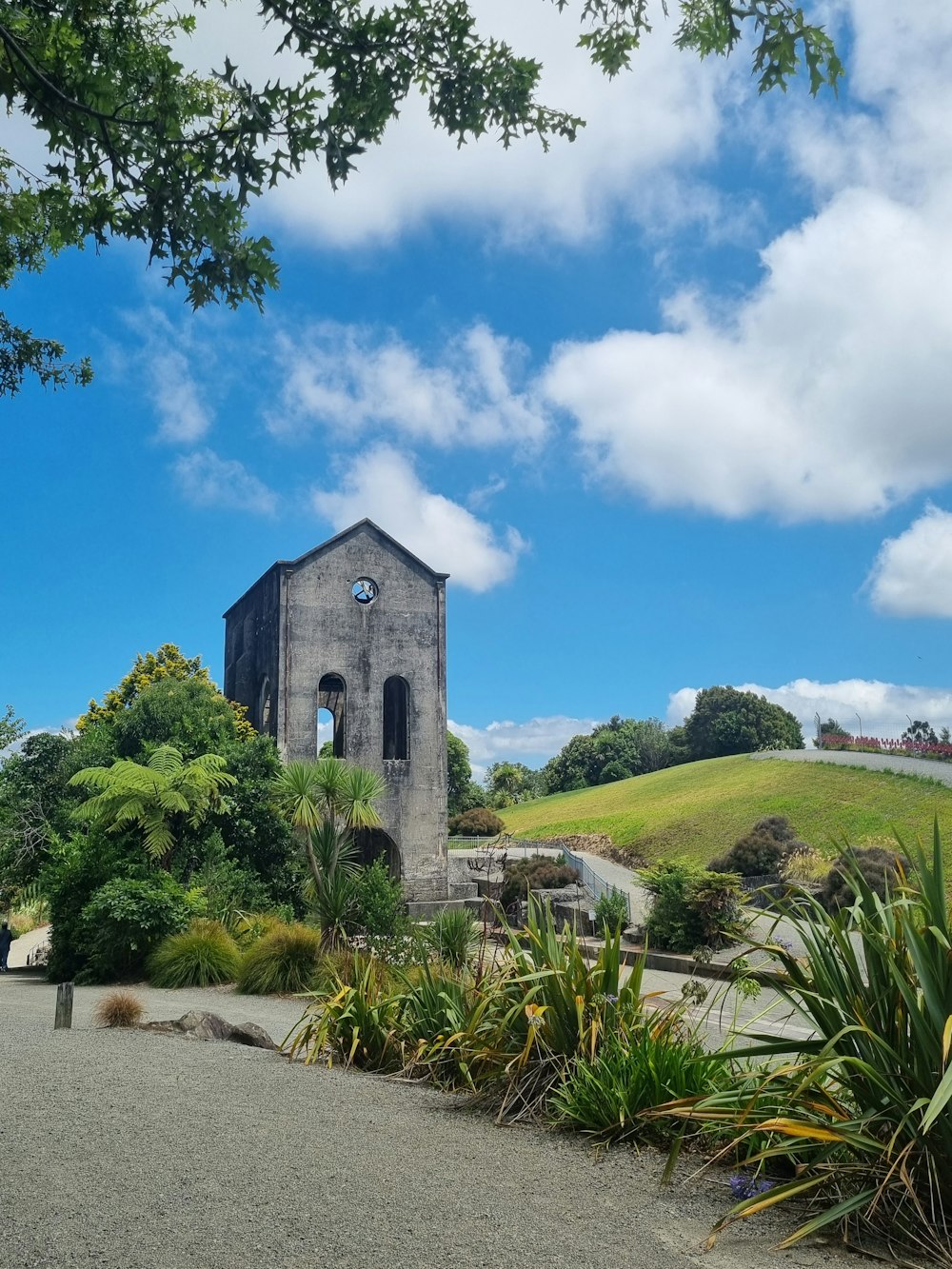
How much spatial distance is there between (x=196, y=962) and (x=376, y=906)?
109 inches

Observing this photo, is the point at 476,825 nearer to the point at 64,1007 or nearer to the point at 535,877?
the point at 535,877

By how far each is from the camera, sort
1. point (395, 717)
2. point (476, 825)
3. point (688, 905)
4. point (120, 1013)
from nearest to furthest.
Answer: point (120, 1013) < point (688, 905) < point (395, 717) < point (476, 825)

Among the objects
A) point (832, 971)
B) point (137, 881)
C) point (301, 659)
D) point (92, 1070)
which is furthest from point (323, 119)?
point (301, 659)

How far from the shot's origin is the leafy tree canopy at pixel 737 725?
86000 millimetres

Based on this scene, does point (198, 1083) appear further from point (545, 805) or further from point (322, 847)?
point (545, 805)

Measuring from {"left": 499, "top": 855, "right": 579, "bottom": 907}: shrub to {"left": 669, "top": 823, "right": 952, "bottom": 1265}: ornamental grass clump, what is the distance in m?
22.3

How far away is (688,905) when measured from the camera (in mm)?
18156

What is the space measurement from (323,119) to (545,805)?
212ft

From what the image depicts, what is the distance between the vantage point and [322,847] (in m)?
16.4

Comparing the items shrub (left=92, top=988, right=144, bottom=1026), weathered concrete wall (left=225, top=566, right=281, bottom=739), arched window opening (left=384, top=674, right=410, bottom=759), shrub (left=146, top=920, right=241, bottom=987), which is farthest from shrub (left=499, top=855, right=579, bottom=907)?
shrub (left=92, top=988, right=144, bottom=1026)

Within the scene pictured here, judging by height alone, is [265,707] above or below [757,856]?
above

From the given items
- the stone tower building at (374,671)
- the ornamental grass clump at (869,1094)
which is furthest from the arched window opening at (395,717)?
the ornamental grass clump at (869,1094)

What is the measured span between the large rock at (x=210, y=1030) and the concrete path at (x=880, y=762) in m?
35.3

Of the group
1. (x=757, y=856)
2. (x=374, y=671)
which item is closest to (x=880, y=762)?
(x=757, y=856)
